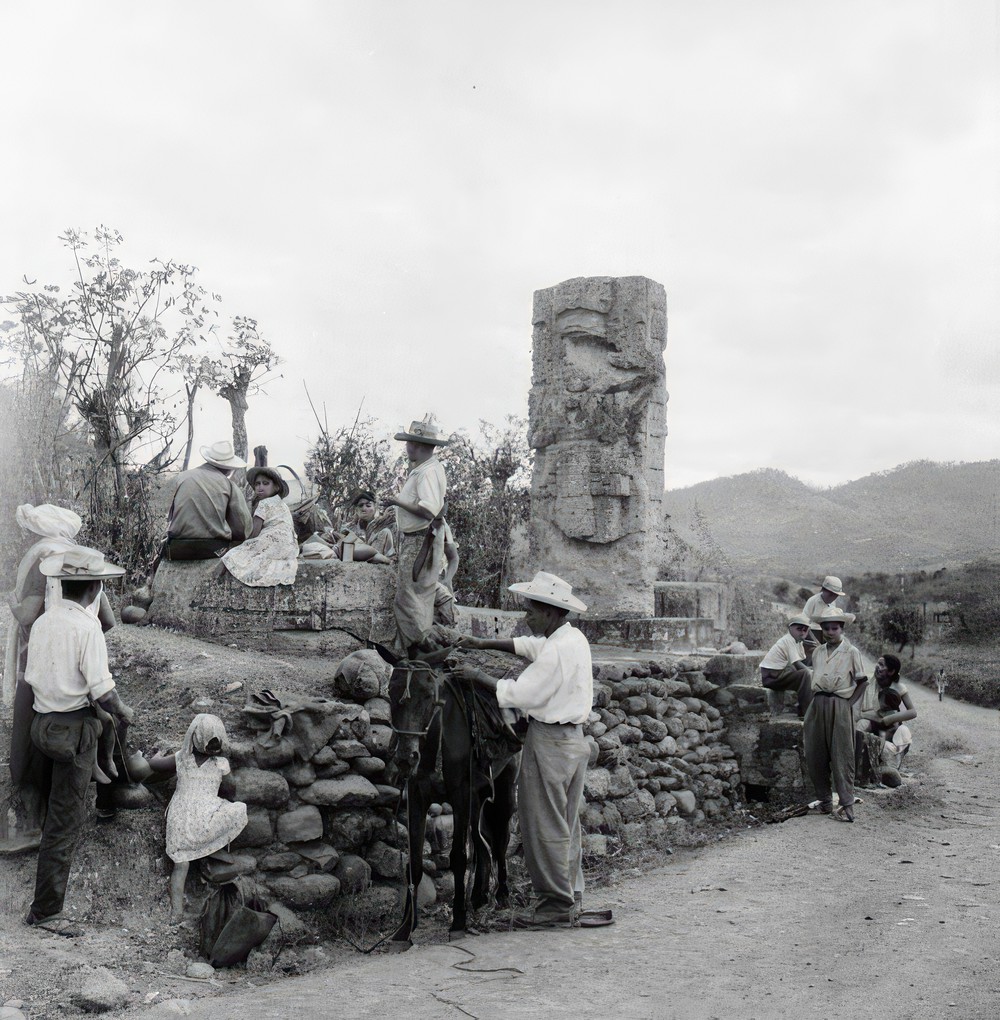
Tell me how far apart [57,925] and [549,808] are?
8.44ft

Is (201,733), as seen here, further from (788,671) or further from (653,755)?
(788,671)

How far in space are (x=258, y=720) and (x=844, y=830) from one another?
16.6ft

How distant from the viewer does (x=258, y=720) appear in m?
5.64

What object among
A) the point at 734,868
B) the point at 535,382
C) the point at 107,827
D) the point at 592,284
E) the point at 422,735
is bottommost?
the point at 734,868

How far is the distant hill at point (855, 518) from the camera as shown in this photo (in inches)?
1363

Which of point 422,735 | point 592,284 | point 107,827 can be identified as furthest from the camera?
point 592,284

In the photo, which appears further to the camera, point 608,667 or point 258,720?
point 608,667

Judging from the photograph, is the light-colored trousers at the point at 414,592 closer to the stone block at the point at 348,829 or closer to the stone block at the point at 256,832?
the stone block at the point at 348,829

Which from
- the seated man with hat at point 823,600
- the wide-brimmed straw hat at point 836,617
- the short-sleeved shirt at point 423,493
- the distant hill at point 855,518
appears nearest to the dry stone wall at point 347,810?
the short-sleeved shirt at point 423,493

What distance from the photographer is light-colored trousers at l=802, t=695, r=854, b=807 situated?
8383 millimetres

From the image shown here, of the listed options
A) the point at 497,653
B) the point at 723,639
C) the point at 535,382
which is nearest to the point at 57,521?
the point at 497,653

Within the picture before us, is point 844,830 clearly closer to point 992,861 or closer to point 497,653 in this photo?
point 992,861

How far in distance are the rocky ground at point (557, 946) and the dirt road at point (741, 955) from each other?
0.02 meters

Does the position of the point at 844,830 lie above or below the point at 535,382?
below
